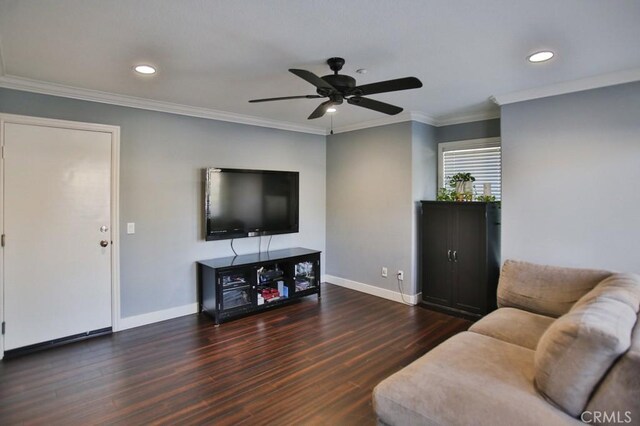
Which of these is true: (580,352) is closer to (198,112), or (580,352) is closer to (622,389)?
(622,389)

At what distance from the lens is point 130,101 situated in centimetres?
377

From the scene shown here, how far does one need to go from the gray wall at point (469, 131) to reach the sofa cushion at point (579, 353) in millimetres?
3290

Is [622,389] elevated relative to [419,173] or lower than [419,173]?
lower

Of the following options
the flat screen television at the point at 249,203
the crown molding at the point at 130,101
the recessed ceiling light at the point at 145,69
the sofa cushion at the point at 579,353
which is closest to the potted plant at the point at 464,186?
the flat screen television at the point at 249,203

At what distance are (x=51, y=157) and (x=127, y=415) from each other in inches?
100

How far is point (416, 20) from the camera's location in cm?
216

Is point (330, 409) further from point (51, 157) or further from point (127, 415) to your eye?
point (51, 157)

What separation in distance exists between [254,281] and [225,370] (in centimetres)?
142

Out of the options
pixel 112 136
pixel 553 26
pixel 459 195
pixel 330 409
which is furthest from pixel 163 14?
pixel 459 195

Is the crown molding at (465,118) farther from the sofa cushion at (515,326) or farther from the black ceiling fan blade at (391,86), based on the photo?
the sofa cushion at (515,326)

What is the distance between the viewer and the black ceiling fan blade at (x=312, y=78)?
228cm

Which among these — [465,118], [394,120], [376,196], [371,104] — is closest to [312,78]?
[371,104]

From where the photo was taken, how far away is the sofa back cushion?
54.3 inches

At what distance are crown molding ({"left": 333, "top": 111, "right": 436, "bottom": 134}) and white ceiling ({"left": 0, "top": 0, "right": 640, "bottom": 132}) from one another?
34.3 inches
